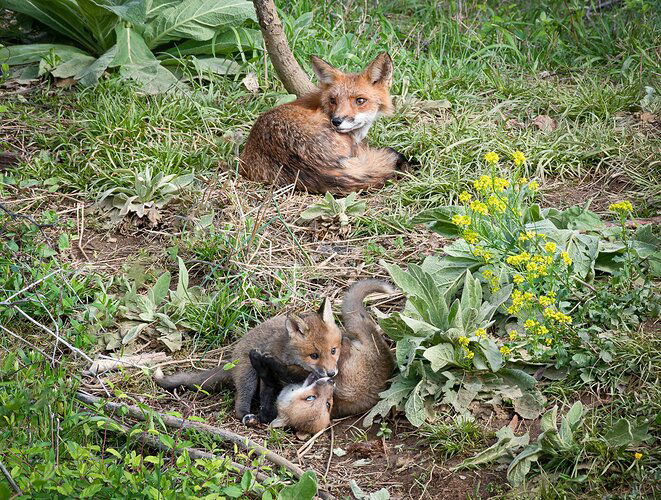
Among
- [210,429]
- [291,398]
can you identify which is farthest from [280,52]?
[210,429]

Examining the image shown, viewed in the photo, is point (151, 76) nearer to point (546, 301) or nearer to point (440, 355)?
point (440, 355)

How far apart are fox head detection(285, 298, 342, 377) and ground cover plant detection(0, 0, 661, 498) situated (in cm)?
35

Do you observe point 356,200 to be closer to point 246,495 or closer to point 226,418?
point 226,418

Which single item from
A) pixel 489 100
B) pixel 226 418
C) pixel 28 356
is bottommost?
pixel 226 418

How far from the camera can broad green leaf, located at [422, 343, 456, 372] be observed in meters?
4.35

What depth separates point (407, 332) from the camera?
463 cm

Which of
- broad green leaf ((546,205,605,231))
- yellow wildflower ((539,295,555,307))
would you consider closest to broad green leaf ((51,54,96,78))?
broad green leaf ((546,205,605,231))

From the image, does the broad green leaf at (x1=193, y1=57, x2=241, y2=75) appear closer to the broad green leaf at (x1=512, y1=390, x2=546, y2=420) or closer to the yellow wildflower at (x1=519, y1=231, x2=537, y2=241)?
the yellow wildflower at (x1=519, y1=231, x2=537, y2=241)

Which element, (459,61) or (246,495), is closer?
(246,495)

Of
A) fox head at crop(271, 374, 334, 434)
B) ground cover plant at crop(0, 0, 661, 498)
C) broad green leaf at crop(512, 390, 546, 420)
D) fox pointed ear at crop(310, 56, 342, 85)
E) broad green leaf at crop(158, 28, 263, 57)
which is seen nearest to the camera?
ground cover plant at crop(0, 0, 661, 498)

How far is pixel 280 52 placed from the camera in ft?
23.4

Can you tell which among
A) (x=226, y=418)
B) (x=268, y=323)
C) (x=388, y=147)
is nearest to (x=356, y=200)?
(x=388, y=147)

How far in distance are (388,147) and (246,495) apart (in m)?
3.66

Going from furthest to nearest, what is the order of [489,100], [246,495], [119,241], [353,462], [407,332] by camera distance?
1. [489,100]
2. [119,241]
3. [407,332]
4. [353,462]
5. [246,495]
